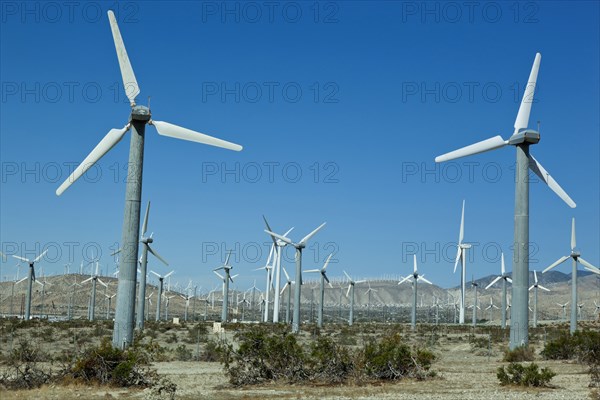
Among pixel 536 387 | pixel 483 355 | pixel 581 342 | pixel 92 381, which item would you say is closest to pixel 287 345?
pixel 92 381

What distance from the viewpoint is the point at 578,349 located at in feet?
116

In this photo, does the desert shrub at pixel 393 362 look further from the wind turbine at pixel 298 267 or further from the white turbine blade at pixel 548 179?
the wind turbine at pixel 298 267

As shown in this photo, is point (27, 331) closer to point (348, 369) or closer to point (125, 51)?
point (125, 51)

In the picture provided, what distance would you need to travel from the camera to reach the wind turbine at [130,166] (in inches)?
1071

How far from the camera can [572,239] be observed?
242ft

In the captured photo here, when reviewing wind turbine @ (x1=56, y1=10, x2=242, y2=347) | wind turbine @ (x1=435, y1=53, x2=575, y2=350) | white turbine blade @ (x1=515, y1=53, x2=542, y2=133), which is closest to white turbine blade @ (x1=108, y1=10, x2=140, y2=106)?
wind turbine @ (x1=56, y1=10, x2=242, y2=347)

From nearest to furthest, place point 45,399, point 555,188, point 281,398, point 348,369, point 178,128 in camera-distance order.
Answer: point 45,399
point 281,398
point 348,369
point 178,128
point 555,188

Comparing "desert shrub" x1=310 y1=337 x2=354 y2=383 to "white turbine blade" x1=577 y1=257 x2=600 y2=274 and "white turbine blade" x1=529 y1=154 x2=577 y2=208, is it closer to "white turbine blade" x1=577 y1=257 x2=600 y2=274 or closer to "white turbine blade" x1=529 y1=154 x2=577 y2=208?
"white turbine blade" x1=529 y1=154 x2=577 y2=208

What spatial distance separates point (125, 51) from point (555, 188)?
23276 mm

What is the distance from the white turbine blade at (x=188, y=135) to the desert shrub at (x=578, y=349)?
17338 millimetres

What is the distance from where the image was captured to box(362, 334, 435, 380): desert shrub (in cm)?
2653

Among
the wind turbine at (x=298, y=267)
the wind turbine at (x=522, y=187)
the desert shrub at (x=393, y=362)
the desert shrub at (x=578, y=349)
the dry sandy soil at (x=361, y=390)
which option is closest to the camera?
the dry sandy soil at (x=361, y=390)

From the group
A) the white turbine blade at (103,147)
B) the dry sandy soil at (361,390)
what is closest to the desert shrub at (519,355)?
the dry sandy soil at (361,390)

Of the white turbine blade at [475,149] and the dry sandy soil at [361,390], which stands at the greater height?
the white turbine blade at [475,149]
